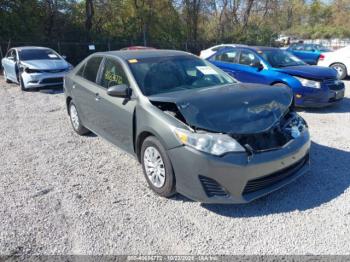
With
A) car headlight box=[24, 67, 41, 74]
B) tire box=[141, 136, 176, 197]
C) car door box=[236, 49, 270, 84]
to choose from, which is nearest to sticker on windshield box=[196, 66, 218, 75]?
tire box=[141, 136, 176, 197]

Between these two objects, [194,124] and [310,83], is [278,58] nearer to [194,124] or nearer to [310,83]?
[310,83]

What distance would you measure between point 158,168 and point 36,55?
31.7 ft

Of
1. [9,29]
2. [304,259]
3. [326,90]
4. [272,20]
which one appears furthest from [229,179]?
[272,20]

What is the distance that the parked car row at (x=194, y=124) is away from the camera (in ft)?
10.0

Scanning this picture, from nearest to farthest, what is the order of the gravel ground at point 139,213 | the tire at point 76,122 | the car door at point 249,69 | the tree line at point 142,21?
the gravel ground at point 139,213, the tire at point 76,122, the car door at point 249,69, the tree line at point 142,21

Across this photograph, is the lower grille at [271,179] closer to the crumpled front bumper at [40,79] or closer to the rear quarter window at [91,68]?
the rear quarter window at [91,68]

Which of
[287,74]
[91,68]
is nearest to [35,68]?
[91,68]

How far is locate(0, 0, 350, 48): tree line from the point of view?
61.5 feet

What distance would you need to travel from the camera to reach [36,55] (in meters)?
11.3

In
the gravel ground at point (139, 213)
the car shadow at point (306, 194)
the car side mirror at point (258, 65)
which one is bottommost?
the gravel ground at point (139, 213)

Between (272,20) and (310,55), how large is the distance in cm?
2140

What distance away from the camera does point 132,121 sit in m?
3.85

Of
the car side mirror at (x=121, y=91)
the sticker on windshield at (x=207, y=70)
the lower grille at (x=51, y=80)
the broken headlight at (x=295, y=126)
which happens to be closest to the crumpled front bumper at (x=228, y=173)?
the broken headlight at (x=295, y=126)

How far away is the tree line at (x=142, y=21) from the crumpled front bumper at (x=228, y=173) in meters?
18.0
